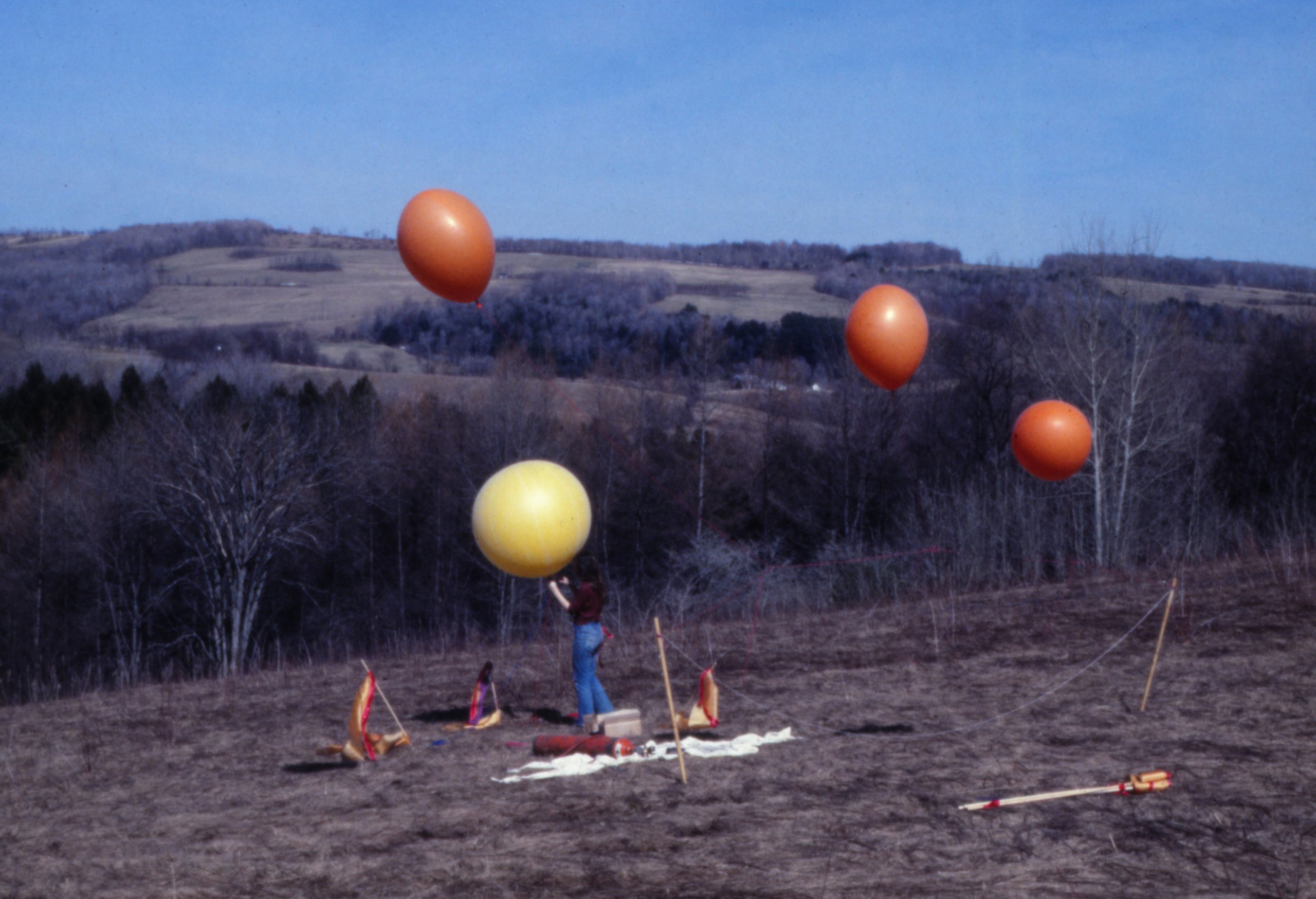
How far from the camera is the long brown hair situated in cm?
993

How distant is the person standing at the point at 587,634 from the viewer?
10047mm

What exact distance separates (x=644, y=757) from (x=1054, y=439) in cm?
→ 482

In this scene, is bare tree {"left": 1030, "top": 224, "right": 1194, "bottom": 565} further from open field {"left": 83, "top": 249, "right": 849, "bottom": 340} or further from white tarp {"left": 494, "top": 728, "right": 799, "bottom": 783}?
open field {"left": 83, "top": 249, "right": 849, "bottom": 340}

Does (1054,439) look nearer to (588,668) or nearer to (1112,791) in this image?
(1112,791)

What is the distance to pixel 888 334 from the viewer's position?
1030cm

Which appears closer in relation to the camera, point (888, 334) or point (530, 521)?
point (530, 521)

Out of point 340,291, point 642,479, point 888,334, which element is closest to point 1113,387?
point 642,479

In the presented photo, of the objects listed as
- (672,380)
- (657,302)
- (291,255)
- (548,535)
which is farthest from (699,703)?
(291,255)

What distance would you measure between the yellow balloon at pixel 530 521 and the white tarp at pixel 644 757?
5.13 feet

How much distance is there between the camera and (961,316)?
53.0 metres

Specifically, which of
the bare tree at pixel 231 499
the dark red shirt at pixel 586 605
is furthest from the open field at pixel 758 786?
the bare tree at pixel 231 499

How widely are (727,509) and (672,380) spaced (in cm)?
750

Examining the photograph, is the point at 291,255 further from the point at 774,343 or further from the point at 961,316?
the point at 961,316

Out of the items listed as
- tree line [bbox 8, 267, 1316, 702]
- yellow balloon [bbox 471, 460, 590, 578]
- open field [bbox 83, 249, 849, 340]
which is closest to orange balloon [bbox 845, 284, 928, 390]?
yellow balloon [bbox 471, 460, 590, 578]
